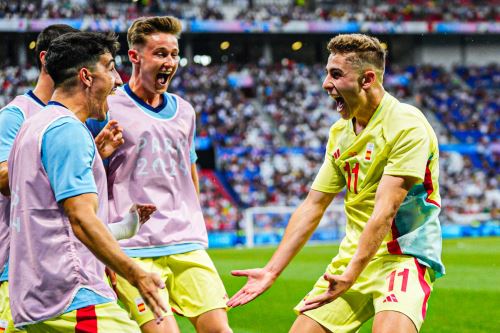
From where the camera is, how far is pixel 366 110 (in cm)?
483

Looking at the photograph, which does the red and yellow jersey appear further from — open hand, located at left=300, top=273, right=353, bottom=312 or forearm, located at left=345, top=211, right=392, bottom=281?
open hand, located at left=300, top=273, right=353, bottom=312

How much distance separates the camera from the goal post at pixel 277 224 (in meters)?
32.3

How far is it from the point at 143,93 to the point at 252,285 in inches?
64.8

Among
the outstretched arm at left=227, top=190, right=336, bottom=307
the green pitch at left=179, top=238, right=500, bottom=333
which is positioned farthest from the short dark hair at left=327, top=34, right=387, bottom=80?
the green pitch at left=179, top=238, right=500, bottom=333

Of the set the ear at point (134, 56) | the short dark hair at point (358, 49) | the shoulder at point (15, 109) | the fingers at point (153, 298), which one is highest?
the short dark hair at point (358, 49)

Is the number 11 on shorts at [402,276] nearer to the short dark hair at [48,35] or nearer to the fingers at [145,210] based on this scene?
the fingers at [145,210]

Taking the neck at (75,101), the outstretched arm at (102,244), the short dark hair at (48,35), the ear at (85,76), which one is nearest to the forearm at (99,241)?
the outstretched arm at (102,244)

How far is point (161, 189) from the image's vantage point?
548 centimetres

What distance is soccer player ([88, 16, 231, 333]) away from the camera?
214 inches

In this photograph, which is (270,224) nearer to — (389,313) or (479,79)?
(479,79)

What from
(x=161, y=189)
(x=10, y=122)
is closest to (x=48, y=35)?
(x=10, y=122)

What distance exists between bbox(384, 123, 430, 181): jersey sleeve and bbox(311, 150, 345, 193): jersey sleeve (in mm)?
532

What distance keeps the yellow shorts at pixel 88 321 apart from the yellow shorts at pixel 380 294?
1.31m

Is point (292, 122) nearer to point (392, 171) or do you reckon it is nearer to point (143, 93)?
point (143, 93)
